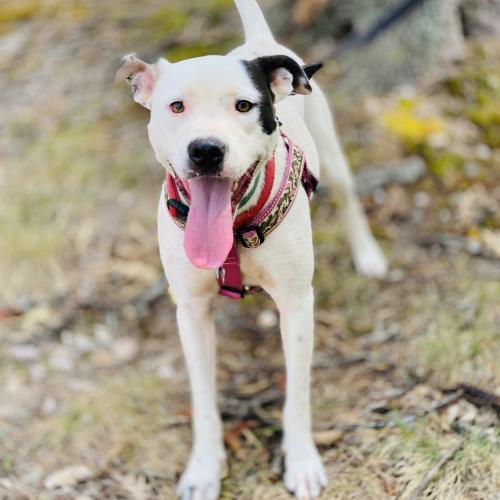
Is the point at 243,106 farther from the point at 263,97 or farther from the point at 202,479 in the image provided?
the point at 202,479

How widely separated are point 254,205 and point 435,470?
129 centimetres

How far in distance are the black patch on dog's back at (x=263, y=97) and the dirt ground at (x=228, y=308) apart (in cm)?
151

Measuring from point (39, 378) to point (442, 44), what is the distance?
3.67 meters

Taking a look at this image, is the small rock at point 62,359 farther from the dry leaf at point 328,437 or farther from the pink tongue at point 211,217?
the pink tongue at point 211,217

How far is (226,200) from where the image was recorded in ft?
7.29

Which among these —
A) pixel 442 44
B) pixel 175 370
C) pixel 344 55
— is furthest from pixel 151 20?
pixel 175 370

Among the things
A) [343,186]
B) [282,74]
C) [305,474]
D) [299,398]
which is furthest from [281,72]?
[343,186]

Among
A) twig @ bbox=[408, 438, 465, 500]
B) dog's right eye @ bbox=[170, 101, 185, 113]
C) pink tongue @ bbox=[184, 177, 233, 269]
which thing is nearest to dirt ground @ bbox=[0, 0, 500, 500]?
twig @ bbox=[408, 438, 465, 500]

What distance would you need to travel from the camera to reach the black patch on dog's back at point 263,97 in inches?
86.4

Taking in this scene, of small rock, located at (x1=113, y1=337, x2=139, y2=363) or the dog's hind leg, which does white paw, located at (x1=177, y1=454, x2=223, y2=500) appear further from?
the dog's hind leg

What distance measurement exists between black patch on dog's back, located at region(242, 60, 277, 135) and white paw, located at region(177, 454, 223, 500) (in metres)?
1.51

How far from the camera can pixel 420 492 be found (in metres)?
2.68

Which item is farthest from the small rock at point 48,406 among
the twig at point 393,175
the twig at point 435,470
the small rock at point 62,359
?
the twig at point 393,175

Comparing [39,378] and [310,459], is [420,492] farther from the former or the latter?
[39,378]
